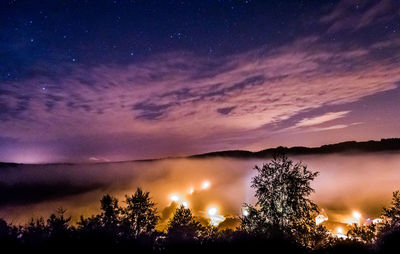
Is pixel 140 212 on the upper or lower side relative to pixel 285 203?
lower

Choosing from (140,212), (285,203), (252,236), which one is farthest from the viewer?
(140,212)

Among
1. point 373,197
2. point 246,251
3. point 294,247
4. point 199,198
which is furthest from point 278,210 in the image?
point 373,197

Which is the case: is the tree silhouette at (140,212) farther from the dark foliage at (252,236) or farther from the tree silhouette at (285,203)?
the dark foliage at (252,236)

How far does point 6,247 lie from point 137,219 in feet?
64.2

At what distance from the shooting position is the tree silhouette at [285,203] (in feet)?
71.2

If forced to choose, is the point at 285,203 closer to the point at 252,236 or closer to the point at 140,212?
the point at 252,236

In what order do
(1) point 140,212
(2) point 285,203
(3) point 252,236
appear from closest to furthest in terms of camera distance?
(3) point 252,236 < (2) point 285,203 < (1) point 140,212

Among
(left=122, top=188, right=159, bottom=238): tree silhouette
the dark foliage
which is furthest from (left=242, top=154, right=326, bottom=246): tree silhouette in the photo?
(left=122, top=188, right=159, bottom=238): tree silhouette

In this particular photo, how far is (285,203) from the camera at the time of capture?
22109 mm

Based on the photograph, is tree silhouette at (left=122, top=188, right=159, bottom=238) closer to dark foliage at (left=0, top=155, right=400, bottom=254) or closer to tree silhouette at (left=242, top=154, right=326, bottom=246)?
tree silhouette at (left=242, top=154, right=326, bottom=246)

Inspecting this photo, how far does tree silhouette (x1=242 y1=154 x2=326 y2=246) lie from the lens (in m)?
21.7

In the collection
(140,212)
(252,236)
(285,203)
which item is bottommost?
(140,212)

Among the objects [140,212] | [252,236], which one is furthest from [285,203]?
[140,212]

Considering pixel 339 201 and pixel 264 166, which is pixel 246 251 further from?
pixel 339 201
